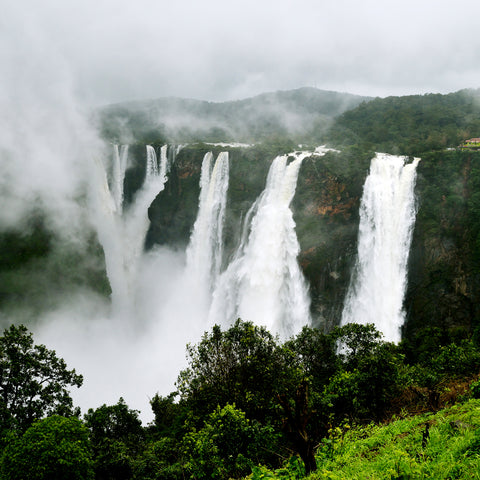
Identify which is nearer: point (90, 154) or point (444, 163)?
point (444, 163)

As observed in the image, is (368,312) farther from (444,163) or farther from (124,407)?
(124,407)

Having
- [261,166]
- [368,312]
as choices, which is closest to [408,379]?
[368,312]

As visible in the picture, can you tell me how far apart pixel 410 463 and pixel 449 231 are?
19.9 m

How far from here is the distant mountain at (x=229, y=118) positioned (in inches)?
2165

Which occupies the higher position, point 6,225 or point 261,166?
point 6,225

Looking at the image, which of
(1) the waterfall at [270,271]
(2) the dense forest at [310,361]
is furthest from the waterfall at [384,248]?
(1) the waterfall at [270,271]

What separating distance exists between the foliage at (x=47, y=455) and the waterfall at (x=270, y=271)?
14195mm

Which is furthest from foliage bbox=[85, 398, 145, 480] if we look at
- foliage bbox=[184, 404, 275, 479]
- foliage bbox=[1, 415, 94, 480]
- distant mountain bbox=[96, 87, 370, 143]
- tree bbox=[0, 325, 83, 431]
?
distant mountain bbox=[96, 87, 370, 143]

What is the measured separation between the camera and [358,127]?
155ft

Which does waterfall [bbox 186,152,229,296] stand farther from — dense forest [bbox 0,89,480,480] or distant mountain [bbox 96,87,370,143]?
distant mountain [bbox 96,87,370,143]

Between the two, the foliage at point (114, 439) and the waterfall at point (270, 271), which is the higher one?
the waterfall at point (270, 271)

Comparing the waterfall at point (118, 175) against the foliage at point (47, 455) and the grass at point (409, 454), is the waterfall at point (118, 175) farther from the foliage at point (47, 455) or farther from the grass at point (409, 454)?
the grass at point (409, 454)

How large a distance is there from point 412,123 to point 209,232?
1072 inches

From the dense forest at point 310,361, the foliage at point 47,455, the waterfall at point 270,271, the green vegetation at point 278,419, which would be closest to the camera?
the green vegetation at point 278,419
